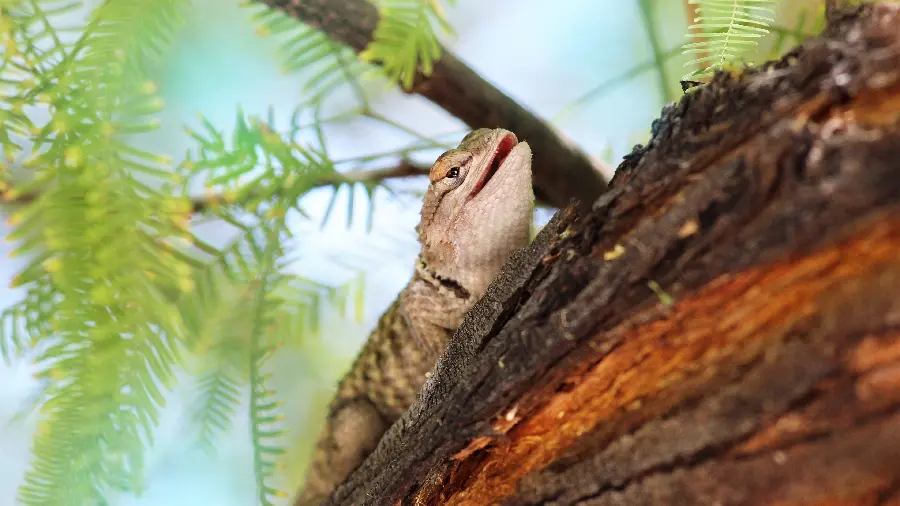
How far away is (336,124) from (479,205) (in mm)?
910

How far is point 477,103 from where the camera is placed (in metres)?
1.81

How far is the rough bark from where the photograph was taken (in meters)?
1.62

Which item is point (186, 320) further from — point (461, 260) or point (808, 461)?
point (808, 461)

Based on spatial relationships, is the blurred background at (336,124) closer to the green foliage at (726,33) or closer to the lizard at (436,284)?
the lizard at (436,284)

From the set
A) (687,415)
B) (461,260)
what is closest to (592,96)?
(461,260)

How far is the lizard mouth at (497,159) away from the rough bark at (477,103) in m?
0.28

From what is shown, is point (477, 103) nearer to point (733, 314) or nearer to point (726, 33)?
point (726, 33)

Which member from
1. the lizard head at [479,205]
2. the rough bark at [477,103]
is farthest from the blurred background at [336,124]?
the lizard head at [479,205]

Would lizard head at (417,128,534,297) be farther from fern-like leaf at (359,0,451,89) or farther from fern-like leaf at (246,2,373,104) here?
fern-like leaf at (246,2,373,104)

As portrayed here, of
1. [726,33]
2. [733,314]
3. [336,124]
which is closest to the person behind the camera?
[733,314]

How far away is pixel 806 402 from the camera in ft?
2.14

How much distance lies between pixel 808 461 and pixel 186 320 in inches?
50.1

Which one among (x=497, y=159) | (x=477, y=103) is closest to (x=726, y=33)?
(x=497, y=159)

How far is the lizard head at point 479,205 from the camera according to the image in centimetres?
147
